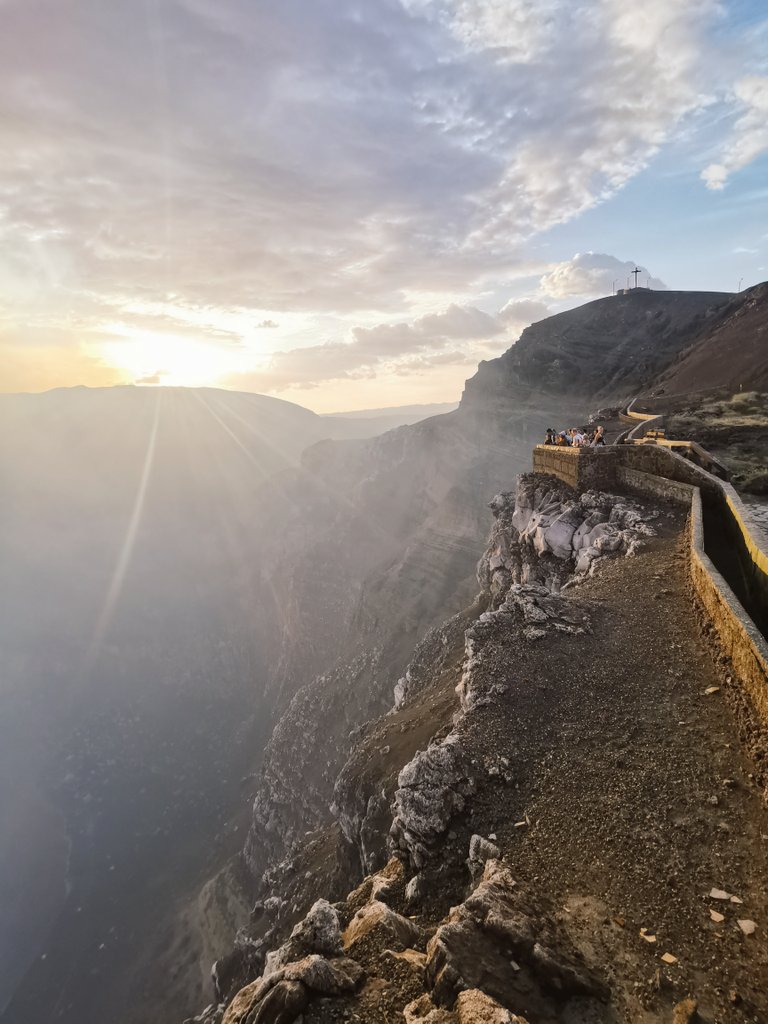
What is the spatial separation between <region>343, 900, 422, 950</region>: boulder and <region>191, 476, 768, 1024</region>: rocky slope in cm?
3

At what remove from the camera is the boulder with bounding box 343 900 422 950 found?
24.5ft

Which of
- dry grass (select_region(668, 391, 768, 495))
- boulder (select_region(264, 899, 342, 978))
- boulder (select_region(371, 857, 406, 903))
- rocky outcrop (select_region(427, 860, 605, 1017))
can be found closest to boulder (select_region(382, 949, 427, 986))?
rocky outcrop (select_region(427, 860, 605, 1017))

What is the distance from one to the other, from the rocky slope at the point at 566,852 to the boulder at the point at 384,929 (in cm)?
3

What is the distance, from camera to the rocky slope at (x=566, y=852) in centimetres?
600

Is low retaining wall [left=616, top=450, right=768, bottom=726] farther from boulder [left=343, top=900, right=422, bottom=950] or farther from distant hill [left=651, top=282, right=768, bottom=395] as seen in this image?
distant hill [left=651, top=282, right=768, bottom=395]

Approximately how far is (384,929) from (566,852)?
10.1 feet

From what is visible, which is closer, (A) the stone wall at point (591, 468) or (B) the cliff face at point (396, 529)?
(A) the stone wall at point (591, 468)

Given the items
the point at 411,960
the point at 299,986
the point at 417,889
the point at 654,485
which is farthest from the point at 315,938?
the point at 654,485

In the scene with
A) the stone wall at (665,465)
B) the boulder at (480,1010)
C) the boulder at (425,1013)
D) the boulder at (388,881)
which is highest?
the stone wall at (665,465)

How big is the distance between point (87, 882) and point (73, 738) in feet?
75.8

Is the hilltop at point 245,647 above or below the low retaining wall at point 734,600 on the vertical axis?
below

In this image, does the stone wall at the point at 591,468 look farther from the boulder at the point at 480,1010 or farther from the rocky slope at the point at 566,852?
the boulder at the point at 480,1010

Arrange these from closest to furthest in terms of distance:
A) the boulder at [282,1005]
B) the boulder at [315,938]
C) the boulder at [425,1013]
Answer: the boulder at [425,1013]
the boulder at [282,1005]
the boulder at [315,938]

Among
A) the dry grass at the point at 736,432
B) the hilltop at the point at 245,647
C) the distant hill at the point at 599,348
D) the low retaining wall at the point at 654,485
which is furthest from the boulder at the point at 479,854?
the distant hill at the point at 599,348
